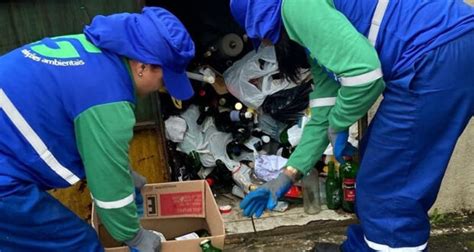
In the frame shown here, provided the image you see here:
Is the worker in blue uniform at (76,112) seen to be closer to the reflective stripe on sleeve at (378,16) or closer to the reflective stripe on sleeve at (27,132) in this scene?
the reflective stripe on sleeve at (27,132)

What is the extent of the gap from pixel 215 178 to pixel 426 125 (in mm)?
2319

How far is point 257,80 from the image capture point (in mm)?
4168

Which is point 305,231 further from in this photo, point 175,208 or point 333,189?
point 175,208

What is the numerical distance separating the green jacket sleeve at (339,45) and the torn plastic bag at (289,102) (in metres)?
1.89

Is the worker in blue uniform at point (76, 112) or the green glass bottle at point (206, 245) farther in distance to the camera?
A: the green glass bottle at point (206, 245)

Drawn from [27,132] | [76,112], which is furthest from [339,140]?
[27,132]

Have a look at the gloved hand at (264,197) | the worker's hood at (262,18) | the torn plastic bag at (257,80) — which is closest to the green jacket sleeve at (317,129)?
the gloved hand at (264,197)

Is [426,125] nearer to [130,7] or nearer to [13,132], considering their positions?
[13,132]

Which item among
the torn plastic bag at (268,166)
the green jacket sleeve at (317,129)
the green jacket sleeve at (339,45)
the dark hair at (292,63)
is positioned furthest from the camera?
the torn plastic bag at (268,166)

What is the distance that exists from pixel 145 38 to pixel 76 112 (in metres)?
0.36

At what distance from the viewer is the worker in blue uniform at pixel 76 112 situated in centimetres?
210

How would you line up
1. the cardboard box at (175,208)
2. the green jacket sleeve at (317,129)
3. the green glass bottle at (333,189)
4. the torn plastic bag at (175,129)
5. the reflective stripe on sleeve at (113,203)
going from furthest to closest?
the torn plastic bag at (175,129) < the green glass bottle at (333,189) < the cardboard box at (175,208) < the green jacket sleeve at (317,129) < the reflective stripe on sleeve at (113,203)

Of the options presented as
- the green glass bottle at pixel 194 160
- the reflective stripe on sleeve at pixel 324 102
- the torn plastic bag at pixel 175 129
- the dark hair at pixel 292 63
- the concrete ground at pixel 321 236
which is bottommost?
the concrete ground at pixel 321 236

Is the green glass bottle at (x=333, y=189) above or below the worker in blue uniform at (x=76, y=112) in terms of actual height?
below
